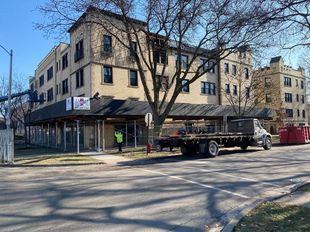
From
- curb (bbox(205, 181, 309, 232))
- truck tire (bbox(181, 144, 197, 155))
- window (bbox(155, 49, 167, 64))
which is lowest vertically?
curb (bbox(205, 181, 309, 232))

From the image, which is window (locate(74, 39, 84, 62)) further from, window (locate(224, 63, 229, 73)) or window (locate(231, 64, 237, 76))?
window (locate(231, 64, 237, 76))

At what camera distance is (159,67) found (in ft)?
127

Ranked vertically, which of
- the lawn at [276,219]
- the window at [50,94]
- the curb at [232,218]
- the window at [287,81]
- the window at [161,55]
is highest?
the window at [287,81]

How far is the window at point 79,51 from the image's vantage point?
34.6m

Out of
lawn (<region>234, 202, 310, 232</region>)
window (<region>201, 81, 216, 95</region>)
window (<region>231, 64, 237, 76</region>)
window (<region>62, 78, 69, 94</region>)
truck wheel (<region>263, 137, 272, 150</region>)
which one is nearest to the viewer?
lawn (<region>234, 202, 310, 232</region>)

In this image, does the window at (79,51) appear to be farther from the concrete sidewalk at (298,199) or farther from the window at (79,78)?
the concrete sidewalk at (298,199)

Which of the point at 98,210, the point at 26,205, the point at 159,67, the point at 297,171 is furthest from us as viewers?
the point at 159,67

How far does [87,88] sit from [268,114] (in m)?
24.5

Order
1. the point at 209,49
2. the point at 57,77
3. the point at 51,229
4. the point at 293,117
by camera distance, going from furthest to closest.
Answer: the point at 293,117 < the point at 57,77 < the point at 209,49 < the point at 51,229

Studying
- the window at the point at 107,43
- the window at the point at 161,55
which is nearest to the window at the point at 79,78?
the window at the point at 107,43

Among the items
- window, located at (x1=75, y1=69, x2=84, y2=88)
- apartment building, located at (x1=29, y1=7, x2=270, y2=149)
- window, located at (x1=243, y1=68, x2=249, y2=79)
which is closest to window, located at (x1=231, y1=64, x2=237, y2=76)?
window, located at (x1=243, y1=68, x2=249, y2=79)

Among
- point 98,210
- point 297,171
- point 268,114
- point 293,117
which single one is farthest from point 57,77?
point 293,117

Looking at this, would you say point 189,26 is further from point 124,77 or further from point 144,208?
point 144,208

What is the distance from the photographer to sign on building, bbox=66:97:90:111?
26.2m
